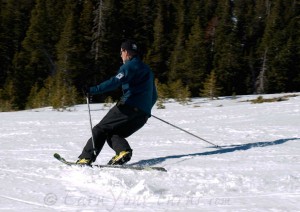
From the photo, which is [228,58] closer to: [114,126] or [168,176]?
[114,126]

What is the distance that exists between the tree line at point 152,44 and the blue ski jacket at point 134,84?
121 feet

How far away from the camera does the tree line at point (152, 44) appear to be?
45.3 metres

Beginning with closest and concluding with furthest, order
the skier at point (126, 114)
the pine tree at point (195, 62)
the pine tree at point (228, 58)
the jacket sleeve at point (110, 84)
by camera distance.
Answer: the jacket sleeve at point (110, 84) < the skier at point (126, 114) < the pine tree at point (195, 62) < the pine tree at point (228, 58)

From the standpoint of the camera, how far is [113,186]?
435 cm

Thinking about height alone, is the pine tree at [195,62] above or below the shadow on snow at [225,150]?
below

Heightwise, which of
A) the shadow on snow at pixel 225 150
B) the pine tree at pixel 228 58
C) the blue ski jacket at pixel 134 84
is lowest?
the pine tree at pixel 228 58

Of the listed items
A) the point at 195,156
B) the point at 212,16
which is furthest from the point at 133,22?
the point at 195,156

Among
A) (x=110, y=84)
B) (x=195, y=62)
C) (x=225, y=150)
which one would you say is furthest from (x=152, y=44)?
(x=110, y=84)

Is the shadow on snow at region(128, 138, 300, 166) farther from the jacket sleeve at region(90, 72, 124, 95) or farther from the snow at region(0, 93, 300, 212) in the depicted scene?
the jacket sleeve at region(90, 72, 124, 95)

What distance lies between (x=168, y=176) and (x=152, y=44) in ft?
157

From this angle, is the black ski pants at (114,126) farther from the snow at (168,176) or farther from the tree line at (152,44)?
the tree line at (152,44)

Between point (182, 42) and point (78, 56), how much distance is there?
12.3 m

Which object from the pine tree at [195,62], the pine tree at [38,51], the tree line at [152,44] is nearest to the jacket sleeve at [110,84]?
the tree line at [152,44]

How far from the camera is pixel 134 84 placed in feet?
18.1
